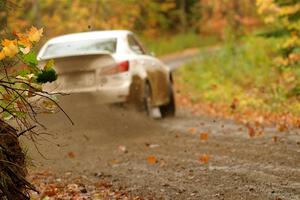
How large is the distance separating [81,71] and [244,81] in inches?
339

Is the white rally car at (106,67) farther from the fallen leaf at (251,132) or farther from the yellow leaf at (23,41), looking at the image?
the yellow leaf at (23,41)

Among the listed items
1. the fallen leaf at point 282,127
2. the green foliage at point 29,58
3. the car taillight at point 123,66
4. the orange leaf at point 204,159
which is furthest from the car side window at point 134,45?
the green foliage at point 29,58

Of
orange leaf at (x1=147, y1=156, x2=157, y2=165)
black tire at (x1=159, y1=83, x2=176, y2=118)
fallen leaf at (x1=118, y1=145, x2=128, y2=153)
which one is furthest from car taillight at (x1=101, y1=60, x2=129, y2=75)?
black tire at (x1=159, y1=83, x2=176, y2=118)

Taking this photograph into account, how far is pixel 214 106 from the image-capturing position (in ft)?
52.7

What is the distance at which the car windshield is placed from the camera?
37.0 feet

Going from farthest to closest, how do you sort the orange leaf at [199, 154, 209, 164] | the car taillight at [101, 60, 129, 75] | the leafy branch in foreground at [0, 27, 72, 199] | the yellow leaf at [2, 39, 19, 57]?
1. the car taillight at [101, 60, 129, 75]
2. the orange leaf at [199, 154, 209, 164]
3. the leafy branch in foreground at [0, 27, 72, 199]
4. the yellow leaf at [2, 39, 19, 57]

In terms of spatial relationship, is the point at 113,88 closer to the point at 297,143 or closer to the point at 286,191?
the point at 297,143

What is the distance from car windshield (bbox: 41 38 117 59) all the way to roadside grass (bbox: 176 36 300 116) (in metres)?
3.73

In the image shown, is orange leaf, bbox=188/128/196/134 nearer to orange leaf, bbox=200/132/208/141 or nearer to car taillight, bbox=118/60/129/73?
orange leaf, bbox=200/132/208/141

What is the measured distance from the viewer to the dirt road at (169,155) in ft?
23.2

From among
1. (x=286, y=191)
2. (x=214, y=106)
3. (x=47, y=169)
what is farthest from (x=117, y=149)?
(x=214, y=106)

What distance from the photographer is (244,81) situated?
18562mm

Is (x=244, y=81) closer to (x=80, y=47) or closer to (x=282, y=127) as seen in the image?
(x=282, y=127)

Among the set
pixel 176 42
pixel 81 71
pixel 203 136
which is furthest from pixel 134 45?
pixel 176 42
